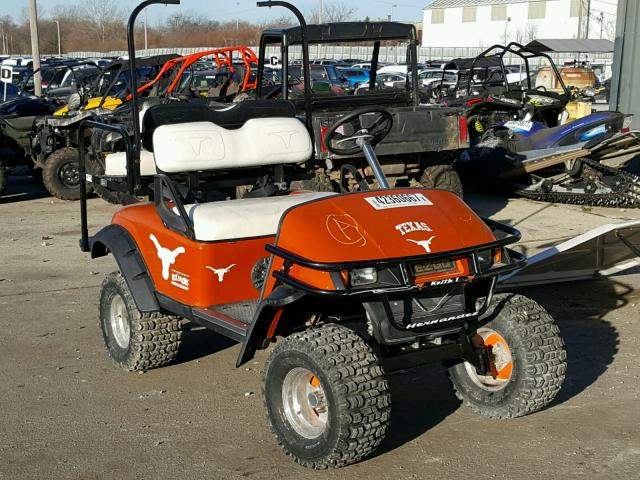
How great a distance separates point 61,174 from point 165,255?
7.95 m

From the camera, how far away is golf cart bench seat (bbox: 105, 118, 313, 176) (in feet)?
16.7

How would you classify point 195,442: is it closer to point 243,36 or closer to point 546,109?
point 546,109

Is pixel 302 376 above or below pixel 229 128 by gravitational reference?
below

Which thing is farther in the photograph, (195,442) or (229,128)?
(229,128)

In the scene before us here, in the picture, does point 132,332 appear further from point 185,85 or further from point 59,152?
point 185,85

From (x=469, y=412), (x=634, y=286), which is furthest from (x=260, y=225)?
(x=634, y=286)

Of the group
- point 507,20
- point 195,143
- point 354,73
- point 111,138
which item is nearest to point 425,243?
point 195,143

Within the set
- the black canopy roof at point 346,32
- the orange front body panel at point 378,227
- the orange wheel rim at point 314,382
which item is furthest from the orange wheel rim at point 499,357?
the black canopy roof at point 346,32

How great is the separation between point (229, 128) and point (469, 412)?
2283 millimetres

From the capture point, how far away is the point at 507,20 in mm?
76062

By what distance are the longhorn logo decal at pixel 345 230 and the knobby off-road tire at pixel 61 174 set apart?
8822 mm

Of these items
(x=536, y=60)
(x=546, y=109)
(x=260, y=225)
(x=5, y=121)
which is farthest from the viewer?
(x=536, y=60)

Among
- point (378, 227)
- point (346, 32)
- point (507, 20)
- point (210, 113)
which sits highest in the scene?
point (346, 32)

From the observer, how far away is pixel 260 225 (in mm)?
4742
